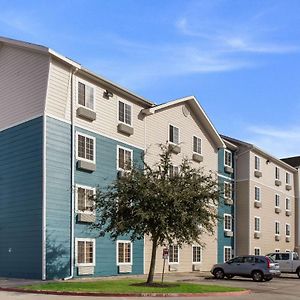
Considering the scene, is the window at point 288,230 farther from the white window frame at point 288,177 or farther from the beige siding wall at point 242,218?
the beige siding wall at point 242,218

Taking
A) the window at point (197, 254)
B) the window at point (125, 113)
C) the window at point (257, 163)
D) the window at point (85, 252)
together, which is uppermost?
the window at point (125, 113)

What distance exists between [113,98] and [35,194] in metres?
7.68

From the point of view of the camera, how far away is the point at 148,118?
33219 mm

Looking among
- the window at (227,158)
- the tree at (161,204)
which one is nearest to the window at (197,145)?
the window at (227,158)

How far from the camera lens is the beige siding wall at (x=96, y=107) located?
85.5 feet

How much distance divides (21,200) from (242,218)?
79.3ft

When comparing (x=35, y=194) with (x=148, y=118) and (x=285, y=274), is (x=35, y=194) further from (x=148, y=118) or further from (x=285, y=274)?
(x=285, y=274)

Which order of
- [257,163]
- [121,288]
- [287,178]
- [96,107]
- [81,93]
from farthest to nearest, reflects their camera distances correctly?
[287,178] < [257,163] < [96,107] < [81,93] < [121,288]

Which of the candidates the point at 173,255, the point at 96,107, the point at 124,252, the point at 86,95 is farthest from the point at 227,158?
the point at 86,95

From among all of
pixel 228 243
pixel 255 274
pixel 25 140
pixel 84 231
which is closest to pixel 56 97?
pixel 25 140

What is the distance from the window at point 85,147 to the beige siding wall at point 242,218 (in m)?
21.0

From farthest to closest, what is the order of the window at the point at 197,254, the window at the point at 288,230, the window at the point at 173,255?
the window at the point at 288,230 → the window at the point at 197,254 → the window at the point at 173,255

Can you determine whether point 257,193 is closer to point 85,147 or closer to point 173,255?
point 173,255

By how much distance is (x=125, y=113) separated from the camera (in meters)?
31.0
